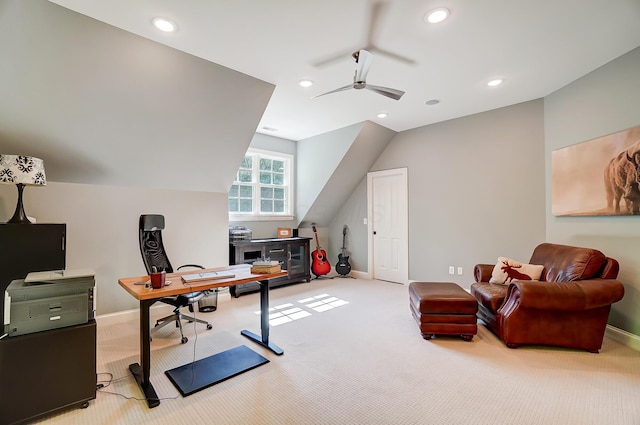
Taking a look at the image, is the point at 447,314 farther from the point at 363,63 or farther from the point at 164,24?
the point at 164,24

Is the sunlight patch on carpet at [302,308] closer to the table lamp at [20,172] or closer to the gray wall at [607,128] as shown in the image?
the table lamp at [20,172]

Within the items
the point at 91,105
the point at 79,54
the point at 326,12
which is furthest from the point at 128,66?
the point at 326,12

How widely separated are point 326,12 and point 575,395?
3378 mm

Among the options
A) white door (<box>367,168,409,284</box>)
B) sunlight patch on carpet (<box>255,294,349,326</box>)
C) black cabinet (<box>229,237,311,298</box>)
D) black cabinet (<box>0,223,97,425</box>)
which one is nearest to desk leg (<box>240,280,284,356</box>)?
sunlight patch on carpet (<box>255,294,349,326</box>)

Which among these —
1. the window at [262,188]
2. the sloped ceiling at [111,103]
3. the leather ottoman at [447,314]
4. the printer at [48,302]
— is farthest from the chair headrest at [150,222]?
the leather ottoman at [447,314]

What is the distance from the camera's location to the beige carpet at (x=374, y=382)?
184cm

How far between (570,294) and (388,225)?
10.6 ft

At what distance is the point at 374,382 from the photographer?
221 cm

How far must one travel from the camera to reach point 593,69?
3.13m

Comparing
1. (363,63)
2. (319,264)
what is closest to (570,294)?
(363,63)

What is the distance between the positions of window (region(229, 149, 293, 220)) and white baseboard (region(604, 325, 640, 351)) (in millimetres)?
4895

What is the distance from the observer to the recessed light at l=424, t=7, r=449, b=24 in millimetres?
2197

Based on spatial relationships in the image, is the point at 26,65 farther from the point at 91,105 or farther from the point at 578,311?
the point at 578,311

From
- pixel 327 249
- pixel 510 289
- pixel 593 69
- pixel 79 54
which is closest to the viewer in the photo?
pixel 79 54
